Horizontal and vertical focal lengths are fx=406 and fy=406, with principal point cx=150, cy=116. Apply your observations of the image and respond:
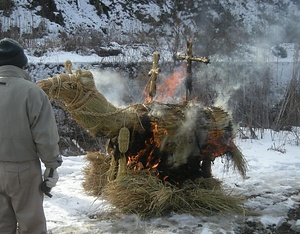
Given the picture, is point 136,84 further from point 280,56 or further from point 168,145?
point 280,56

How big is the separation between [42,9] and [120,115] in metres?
14.5

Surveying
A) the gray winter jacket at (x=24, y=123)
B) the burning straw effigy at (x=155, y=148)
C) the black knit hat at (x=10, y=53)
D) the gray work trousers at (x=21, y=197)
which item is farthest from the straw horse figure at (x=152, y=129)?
the gray work trousers at (x=21, y=197)

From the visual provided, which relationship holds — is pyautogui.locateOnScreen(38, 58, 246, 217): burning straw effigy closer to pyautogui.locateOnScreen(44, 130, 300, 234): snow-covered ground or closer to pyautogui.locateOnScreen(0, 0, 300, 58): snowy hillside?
pyautogui.locateOnScreen(44, 130, 300, 234): snow-covered ground

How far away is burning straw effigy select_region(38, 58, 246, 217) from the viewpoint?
415 cm

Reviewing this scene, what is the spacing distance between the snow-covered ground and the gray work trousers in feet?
2.53

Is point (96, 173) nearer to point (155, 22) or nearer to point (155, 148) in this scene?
point (155, 148)

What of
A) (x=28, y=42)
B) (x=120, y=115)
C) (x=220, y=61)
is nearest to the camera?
(x=120, y=115)

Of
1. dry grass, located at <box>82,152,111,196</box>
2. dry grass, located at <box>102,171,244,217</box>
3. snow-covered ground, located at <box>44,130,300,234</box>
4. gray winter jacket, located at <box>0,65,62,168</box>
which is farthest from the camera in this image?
dry grass, located at <box>82,152,111,196</box>

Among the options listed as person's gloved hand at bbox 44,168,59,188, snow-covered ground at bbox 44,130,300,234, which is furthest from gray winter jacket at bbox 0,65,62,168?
snow-covered ground at bbox 44,130,300,234

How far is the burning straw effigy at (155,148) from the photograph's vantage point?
4.15 metres

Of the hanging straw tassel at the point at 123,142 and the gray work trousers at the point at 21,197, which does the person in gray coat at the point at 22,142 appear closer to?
the gray work trousers at the point at 21,197

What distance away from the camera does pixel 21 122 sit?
2854 mm

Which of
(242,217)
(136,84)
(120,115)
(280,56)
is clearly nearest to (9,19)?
(136,84)

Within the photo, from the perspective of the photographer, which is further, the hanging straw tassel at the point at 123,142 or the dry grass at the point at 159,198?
the hanging straw tassel at the point at 123,142
